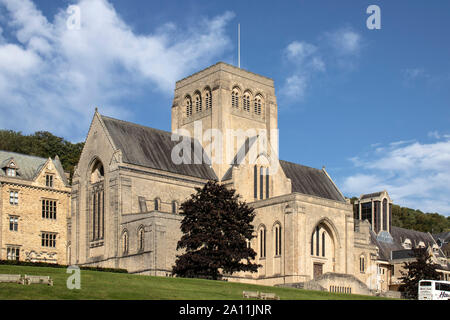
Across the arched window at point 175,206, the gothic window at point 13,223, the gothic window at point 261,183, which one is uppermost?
the gothic window at point 261,183

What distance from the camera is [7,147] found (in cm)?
11175

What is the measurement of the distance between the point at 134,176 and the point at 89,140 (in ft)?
26.7

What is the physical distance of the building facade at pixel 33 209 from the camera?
7625cm

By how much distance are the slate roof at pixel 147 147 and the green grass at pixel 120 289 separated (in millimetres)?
24904

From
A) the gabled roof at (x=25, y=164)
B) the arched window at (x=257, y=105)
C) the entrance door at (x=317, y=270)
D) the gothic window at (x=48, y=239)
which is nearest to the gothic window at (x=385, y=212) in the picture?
the arched window at (x=257, y=105)

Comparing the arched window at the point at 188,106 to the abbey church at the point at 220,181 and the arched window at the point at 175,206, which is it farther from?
the arched window at the point at 175,206

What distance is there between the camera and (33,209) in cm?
7850

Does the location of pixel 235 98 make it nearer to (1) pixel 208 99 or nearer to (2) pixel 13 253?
(1) pixel 208 99

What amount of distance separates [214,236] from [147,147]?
19191 mm

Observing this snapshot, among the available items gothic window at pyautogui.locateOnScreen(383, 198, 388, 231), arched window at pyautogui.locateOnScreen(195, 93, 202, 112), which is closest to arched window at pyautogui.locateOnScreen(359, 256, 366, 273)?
gothic window at pyautogui.locateOnScreen(383, 198, 388, 231)

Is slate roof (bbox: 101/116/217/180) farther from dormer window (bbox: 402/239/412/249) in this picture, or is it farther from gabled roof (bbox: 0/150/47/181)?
dormer window (bbox: 402/239/412/249)

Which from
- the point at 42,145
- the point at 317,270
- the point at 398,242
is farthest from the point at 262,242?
the point at 42,145
